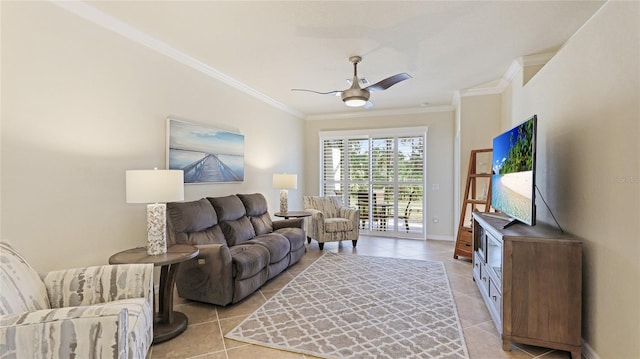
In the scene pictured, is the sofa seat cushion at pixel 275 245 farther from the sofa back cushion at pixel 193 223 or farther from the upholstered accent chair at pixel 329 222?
the upholstered accent chair at pixel 329 222

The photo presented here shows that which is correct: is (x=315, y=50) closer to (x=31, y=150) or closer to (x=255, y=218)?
(x=255, y=218)

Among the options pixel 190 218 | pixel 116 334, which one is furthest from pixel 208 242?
pixel 116 334

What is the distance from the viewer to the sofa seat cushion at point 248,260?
2914mm

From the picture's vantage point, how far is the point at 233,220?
12.6 feet

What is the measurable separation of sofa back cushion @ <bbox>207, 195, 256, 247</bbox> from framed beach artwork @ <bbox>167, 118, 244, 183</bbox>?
0.39m

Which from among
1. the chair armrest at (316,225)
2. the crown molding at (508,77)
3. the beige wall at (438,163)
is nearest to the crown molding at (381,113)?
the beige wall at (438,163)

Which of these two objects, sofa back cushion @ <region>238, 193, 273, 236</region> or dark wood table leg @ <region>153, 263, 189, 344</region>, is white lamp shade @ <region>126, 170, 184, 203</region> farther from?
sofa back cushion @ <region>238, 193, 273, 236</region>

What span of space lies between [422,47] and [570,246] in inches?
89.7

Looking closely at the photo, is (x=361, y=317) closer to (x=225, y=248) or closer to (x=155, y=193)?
(x=225, y=248)

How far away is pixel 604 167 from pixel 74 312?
10.2 feet

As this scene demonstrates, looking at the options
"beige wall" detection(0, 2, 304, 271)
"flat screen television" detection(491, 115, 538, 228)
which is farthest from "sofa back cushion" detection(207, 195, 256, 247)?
"flat screen television" detection(491, 115, 538, 228)

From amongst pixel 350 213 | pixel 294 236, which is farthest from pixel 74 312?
pixel 350 213

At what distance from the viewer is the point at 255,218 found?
4.29 meters

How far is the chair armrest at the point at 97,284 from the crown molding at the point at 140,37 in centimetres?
205
